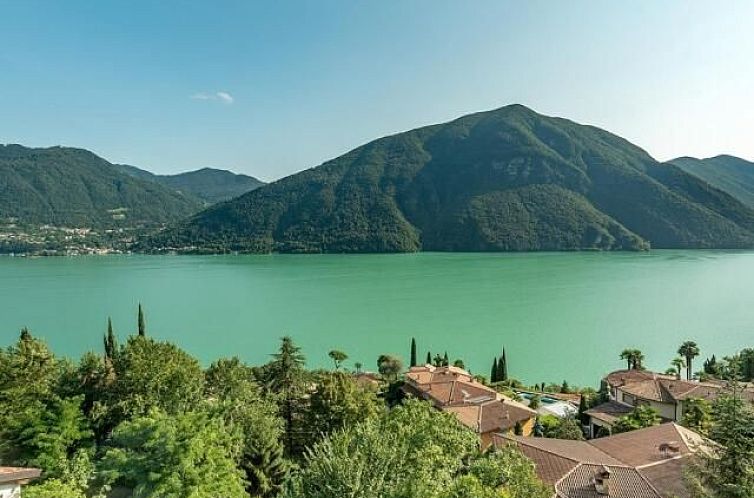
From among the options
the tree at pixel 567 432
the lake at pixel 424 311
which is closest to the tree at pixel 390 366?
the lake at pixel 424 311

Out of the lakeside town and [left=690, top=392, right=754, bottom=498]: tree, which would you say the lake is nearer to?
the lakeside town

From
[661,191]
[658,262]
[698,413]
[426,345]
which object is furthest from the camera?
[661,191]

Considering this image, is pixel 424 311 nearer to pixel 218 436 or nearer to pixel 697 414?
pixel 697 414

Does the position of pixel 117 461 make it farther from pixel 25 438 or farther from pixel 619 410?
pixel 619 410

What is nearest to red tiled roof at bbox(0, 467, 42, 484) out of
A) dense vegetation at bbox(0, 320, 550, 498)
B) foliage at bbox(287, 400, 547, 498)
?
dense vegetation at bbox(0, 320, 550, 498)

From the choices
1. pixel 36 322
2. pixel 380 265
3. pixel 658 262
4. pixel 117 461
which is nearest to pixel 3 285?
pixel 36 322

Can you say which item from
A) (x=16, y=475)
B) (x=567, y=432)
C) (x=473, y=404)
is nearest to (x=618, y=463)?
(x=567, y=432)

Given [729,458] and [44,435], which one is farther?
[44,435]
